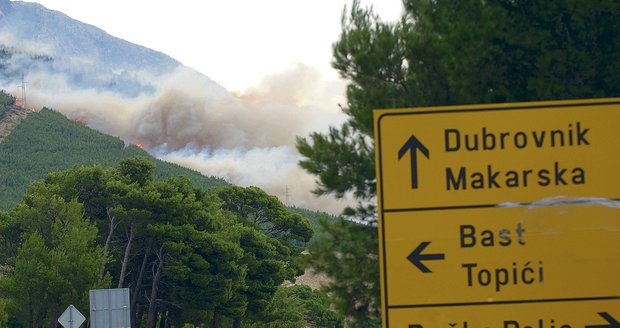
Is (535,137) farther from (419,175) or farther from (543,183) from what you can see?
(419,175)

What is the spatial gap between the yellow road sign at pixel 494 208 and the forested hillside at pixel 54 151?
138 metres

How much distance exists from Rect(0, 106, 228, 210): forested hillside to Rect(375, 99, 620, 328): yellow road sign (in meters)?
138

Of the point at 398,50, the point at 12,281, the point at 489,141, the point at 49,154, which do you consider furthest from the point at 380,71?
the point at 49,154

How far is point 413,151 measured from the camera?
6.72 metres

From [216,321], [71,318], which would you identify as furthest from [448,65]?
[216,321]

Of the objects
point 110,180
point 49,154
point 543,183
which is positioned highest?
point 49,154

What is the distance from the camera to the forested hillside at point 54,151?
15400 cm

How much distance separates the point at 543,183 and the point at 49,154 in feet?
528

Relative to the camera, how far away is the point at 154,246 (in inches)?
2484

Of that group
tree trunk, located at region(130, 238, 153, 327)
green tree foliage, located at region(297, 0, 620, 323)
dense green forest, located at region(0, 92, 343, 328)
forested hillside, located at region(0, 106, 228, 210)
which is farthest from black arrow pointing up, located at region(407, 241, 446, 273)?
forested hillside, located at region(0, 106, 228, 210)

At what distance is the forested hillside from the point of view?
6063 inches

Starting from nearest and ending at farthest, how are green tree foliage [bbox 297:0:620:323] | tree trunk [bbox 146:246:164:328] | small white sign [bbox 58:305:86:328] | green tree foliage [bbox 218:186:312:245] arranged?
green tree foliage [bbox 297:0:620:323], small white sign [bbox 58:305:86:328], tree trunk [bbox 146:246:164:328], green tree foliage [bbox 218:186:312:245]

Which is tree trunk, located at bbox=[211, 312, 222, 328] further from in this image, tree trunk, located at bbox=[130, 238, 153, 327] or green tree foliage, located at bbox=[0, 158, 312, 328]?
tree trunk, located at bbox=[130, 238, 153, 327]

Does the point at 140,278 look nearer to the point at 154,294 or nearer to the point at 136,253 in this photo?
the point at 136,253
